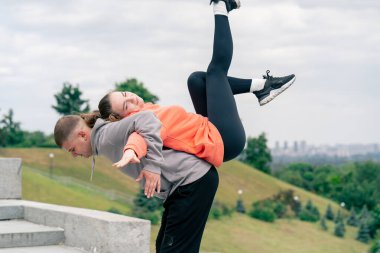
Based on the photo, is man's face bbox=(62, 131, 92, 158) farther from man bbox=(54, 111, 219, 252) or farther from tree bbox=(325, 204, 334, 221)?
tree bbox=(325, 204, 334, 221)

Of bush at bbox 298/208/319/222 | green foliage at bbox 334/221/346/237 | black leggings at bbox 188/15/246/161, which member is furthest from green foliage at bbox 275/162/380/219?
black leggings at bbox 188/15/246/161

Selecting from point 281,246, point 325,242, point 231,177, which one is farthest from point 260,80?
point 231,177

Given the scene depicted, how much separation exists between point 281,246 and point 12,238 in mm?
50008

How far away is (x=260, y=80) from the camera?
14.5 feet

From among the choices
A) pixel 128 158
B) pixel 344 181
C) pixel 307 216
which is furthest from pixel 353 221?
pixel 128 158

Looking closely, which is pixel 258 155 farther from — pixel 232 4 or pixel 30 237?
pixel 232 4

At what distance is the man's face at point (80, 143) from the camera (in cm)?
403

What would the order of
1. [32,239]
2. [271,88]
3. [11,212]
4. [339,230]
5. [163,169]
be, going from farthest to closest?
[339,230] < [11,212] < [32,239] < [271,88] < [163,169]

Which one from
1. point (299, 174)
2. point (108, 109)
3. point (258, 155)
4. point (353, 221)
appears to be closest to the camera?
point (108, 109)

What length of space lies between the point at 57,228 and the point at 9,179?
2195mm

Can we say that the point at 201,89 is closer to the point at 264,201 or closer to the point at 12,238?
the point at 12,238

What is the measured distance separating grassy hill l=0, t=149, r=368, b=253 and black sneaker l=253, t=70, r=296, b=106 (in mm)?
40750

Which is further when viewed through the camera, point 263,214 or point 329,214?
point 329,214

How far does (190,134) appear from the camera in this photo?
3.93 metres
